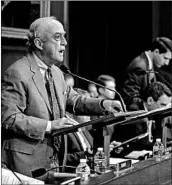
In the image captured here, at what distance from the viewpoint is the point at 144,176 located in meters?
2.79

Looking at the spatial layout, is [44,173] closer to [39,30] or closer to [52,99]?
[52,99]

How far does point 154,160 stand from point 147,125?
88 centimetres

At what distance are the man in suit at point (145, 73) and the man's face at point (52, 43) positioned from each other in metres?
1.39

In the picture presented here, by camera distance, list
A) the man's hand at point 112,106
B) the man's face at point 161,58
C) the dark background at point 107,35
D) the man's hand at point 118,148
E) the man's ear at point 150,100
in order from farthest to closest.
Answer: the man's face at point 161,58, the man's ear at point 150,100, the dark background at point 107,35, the man's hand at point 118,148, the man's hand at point 112,106

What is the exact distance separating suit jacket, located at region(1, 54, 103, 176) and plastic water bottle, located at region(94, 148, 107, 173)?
23 cm

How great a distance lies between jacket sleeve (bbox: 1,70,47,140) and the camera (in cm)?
244

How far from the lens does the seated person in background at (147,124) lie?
11.7 ft

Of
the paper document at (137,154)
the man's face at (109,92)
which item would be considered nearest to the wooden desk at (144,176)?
the paper document at (137,154)

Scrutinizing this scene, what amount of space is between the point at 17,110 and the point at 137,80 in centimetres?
172

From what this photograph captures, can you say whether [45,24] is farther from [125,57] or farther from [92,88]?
[125,57]

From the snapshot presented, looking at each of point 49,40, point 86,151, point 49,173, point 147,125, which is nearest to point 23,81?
point 49,40

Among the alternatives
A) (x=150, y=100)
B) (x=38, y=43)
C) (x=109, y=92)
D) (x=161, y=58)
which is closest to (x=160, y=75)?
(x=161, y=58)

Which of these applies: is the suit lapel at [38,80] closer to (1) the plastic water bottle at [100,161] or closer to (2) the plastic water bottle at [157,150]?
(1) the plastic water bottle at [100,161]

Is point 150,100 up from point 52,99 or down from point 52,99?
down
